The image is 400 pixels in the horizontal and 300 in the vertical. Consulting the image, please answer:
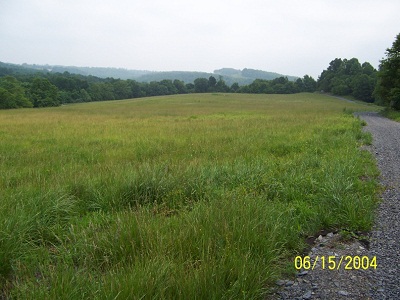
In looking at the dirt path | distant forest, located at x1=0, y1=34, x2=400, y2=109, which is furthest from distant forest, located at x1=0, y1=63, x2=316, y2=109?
the dirt path

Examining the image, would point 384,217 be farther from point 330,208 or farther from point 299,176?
point 299,176

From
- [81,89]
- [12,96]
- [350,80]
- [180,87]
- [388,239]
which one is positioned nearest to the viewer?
[388,239]

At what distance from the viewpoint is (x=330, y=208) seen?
5.10 meters

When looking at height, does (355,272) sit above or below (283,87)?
below

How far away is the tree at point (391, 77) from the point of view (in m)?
28.9

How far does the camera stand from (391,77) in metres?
30.1

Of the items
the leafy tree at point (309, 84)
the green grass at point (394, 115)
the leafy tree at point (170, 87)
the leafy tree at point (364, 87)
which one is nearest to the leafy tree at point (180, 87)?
the leafy tree at point (170, 87)

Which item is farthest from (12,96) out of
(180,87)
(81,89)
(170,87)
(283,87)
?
(283,87)

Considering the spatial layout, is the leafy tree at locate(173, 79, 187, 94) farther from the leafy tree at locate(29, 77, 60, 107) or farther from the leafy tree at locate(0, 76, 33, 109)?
the leafy tree at locate(0, 76, 33, 109)

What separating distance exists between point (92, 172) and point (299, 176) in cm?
500

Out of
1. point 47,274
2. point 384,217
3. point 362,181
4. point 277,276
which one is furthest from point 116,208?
point 362,181
